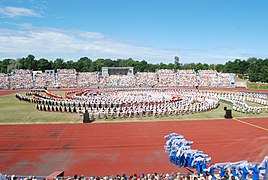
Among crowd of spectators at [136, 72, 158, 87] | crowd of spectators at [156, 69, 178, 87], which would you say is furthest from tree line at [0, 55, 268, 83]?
crowd of spectators at [136, 72, 158, 87]

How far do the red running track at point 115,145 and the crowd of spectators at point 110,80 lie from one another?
5100 cm

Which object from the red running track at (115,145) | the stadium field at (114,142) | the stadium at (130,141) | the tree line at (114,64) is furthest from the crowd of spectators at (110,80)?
the red running track at (115,145)

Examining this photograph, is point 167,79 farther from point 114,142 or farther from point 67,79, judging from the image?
point 114,142

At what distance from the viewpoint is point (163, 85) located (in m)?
73.3

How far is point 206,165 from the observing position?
39.5ft

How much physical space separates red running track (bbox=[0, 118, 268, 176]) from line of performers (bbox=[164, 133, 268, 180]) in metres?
0.61

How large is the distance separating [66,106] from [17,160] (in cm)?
1627

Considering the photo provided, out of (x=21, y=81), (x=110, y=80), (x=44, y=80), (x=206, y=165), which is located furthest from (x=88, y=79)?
(x=206, y=165)

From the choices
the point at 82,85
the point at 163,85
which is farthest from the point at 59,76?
the point at 163,85

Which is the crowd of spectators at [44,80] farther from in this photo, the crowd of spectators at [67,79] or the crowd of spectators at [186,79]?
the crowd of spectators at [186,79]

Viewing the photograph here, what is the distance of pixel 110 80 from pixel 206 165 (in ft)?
214

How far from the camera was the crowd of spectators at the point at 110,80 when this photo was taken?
72250 mm

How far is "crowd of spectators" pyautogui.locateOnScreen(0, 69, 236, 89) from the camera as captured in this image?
2844 inches

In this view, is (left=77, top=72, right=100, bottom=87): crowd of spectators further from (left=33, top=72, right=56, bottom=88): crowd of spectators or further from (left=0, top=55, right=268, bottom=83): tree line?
(left=0, top=55, right=268, bottom=83): tree line
